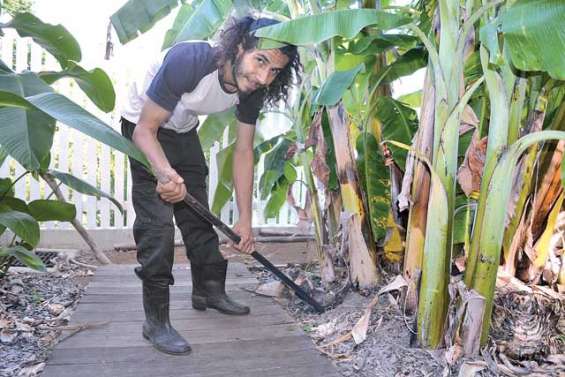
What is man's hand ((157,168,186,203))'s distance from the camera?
89.7 inches

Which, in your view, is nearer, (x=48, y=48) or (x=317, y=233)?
(x=48, y=48)

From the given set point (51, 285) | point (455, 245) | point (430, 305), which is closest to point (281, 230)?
point (51, 285)

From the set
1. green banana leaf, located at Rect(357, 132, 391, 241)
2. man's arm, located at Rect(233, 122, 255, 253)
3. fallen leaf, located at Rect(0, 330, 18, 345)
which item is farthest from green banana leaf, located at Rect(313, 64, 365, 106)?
fallen leaf, located at Rect(0, 330, 18, 345)

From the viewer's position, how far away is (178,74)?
2250 mm

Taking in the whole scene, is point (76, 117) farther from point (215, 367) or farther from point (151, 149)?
point (215, 367)

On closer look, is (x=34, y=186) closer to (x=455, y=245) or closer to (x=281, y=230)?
(x=281, y=230)

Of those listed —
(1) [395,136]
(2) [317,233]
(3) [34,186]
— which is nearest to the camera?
(1) [395,136]

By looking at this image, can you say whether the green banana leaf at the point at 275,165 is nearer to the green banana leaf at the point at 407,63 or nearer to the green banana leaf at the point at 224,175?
the green banana leaf at the point at 224,175

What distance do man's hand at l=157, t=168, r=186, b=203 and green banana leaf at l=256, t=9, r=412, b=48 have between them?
73 cm

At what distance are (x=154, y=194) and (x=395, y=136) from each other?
4.82 ft

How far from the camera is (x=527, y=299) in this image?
242cm

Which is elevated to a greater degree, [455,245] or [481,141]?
[481,141]

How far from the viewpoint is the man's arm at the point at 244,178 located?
9.12 feet

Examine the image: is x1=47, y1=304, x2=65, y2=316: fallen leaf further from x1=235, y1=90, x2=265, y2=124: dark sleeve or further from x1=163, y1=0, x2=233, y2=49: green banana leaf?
x1=163, y1=0, x2=233, y2=49: green banana leaf
